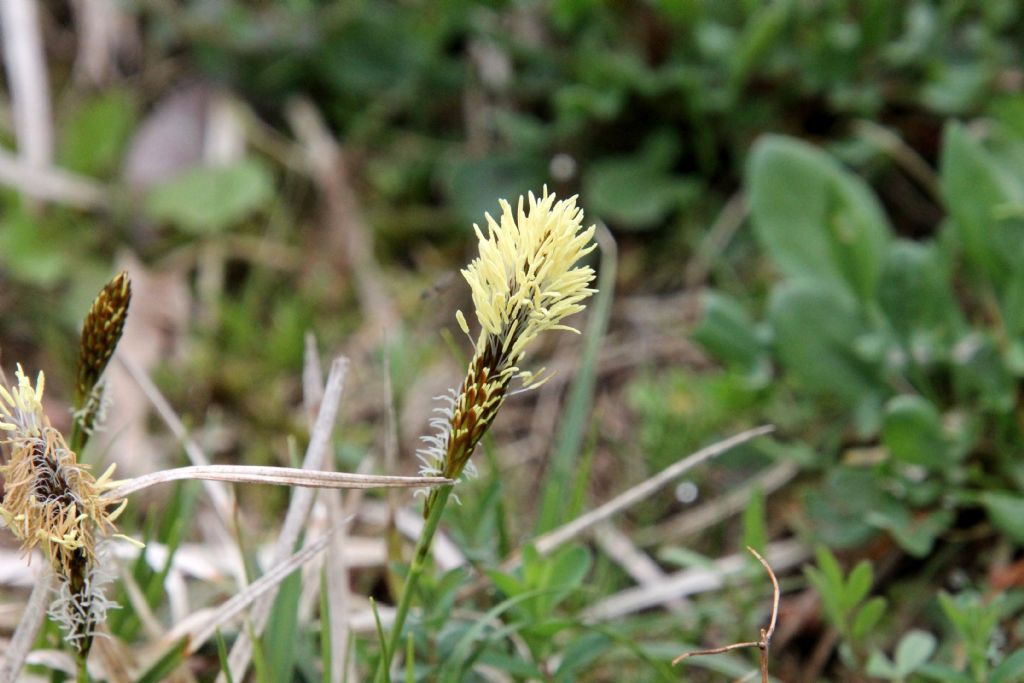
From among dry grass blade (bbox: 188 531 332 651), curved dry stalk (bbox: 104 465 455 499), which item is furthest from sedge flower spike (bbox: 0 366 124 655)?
dry grass blade (bbox: 188 531 332 651)

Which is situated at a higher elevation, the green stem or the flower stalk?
the flower stalk

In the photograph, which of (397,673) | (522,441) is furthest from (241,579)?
(522,441)

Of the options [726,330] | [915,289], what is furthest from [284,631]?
[915,289]

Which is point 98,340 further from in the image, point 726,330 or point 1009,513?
point 1009,513

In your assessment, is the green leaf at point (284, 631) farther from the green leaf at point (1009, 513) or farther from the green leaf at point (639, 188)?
the green leaf at point (639, 188)

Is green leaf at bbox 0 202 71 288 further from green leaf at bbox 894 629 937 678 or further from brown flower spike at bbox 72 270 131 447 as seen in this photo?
green leaf at bbox 894 629 937 678

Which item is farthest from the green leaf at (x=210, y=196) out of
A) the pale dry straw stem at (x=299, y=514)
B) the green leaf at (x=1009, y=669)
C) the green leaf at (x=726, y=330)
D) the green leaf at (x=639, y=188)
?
the green leaf at (x=1009, y=669)
